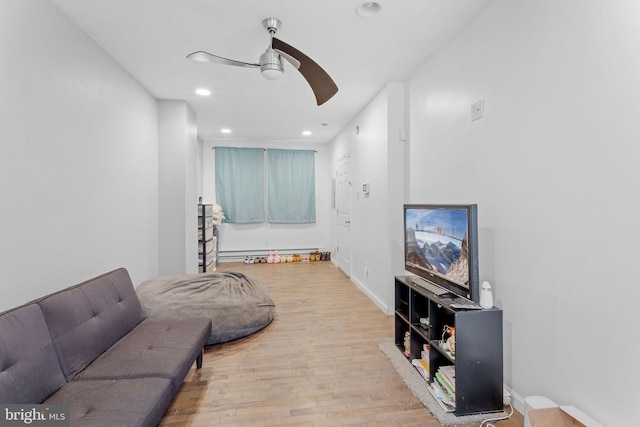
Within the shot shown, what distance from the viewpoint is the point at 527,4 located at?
171cm

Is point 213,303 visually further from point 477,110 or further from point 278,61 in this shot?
point 477,110

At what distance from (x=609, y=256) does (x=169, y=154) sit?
4.07 metres

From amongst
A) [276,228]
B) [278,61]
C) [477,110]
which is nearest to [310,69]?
[278,61]

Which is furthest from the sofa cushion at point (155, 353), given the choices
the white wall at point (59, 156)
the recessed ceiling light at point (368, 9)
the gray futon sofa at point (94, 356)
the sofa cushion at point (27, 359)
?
the recessed ceiling light at point (368, 9)

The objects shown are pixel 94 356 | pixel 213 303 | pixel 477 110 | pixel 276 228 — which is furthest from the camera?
pixel 276 228

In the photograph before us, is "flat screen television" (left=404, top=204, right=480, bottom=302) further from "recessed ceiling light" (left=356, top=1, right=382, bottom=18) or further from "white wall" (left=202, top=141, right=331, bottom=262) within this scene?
"white wall" (left=202, top=141, right=331, bottom=262)

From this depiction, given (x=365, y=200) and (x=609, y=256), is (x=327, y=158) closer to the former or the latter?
(x=365, y=200)

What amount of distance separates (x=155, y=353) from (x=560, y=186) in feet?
7.96

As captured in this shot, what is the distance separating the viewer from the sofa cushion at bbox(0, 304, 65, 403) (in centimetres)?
126

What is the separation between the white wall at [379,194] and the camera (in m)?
3.31

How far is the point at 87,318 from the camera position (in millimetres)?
1788

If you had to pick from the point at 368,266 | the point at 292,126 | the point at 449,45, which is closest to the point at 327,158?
the point at 292,126

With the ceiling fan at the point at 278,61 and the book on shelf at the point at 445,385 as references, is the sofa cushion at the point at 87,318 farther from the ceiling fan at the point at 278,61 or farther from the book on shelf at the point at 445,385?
the book on shelf at the point at 445,385

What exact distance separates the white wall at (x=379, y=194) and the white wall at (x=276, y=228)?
2.14 meters
